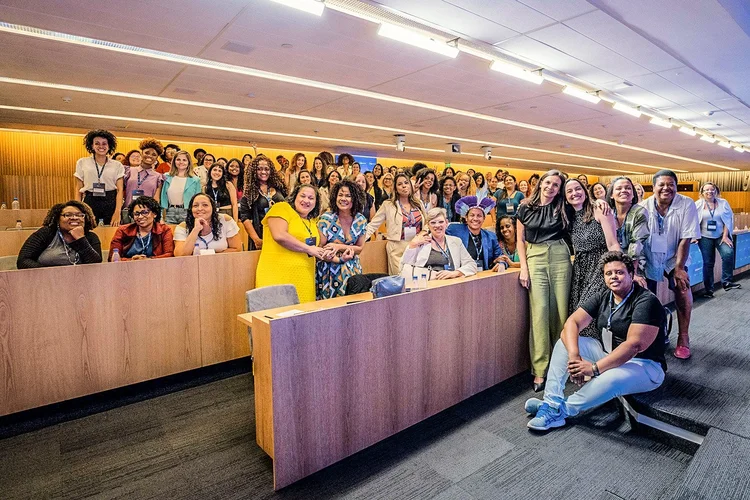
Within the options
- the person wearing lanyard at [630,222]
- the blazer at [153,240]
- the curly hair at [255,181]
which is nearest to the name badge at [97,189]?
the blazer at [153,240]

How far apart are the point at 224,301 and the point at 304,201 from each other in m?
1.09

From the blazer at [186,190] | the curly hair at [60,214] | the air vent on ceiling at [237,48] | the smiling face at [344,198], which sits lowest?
the curly hair at [60,214]

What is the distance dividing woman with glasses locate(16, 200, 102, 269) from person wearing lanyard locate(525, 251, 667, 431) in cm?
321

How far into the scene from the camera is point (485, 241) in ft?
12.6

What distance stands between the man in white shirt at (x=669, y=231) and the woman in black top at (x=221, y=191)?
4315 mm

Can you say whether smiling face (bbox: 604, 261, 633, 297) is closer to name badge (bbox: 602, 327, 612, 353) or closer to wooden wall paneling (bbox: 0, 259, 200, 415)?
name badge (bbox: 602, 327, 612, 353)

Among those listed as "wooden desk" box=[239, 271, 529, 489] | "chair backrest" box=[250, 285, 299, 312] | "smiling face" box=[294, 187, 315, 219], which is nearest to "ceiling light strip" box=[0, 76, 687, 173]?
"smiling face" box=[294, 187, 315, 219]

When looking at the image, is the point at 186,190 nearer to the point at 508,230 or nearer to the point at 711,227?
the point at 508,230

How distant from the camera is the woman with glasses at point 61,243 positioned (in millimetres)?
2926

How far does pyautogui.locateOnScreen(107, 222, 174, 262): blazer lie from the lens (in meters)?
3.50

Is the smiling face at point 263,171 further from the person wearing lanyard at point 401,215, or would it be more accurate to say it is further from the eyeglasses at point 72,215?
the eyeglasses at point 72,215

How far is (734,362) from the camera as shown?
3594 mm

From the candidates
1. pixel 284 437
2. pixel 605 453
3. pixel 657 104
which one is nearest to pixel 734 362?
pixel 605 453

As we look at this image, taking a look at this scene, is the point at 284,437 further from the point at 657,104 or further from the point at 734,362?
the point at 657,104
